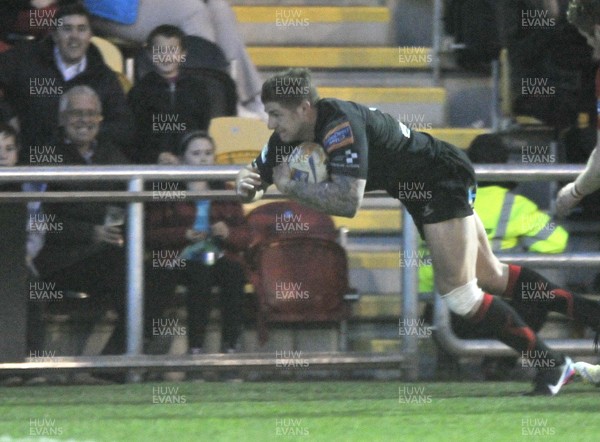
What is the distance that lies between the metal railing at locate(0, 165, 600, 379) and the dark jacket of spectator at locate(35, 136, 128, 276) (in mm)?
90

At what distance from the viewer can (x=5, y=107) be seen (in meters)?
7.67

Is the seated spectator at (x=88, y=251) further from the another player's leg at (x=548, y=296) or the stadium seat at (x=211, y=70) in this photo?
the another player's leg at (x=548, y=296)

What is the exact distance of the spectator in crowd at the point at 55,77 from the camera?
768 cm

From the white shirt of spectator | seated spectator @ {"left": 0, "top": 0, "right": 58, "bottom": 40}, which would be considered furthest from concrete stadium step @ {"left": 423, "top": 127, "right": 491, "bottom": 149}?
seated spectator @ {"left": 0, "top": 0, "right": 58, "bottom": 40}

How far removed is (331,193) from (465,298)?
0.90 m

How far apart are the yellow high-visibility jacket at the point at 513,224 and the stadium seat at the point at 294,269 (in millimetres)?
786

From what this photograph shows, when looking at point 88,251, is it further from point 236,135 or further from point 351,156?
point 351,156

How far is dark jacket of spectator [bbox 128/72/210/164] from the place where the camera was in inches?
305

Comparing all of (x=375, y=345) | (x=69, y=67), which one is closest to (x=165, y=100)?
(x=69, y=67)

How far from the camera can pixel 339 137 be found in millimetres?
5570

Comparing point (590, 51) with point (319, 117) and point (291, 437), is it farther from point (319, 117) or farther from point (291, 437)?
point (291, 437)

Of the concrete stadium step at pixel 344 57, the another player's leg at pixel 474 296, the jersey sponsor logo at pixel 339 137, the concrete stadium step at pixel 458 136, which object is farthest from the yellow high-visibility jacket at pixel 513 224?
the concrete stadium step at pixel 344 57

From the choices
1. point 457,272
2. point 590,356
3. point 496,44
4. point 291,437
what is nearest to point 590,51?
point 496,44

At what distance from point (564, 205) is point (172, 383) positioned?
2280 millimetres
